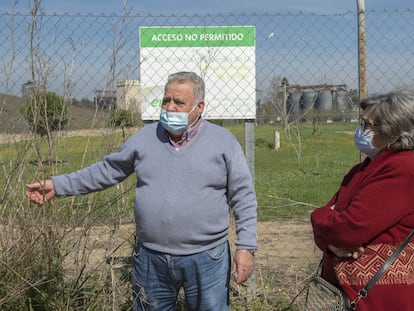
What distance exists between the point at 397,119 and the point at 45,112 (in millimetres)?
2091

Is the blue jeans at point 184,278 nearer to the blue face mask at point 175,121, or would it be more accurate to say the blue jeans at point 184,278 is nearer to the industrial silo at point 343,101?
the blue face mask at point 175,121

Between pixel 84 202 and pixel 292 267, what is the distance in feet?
7.79

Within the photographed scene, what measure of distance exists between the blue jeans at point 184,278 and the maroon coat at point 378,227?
2.24 feet

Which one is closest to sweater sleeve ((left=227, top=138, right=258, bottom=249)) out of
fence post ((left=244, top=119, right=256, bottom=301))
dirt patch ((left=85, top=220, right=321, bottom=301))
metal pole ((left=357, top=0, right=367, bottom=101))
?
dirt patch ((left=85, top=220, right=321, bottom=301))

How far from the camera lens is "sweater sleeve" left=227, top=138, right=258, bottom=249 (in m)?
2.94

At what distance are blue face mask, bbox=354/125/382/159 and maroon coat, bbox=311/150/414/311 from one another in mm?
84

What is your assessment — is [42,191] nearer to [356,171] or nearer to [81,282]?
[81,282]

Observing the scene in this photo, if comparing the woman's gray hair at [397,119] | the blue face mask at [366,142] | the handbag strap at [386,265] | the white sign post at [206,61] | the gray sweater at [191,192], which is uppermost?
the white sign post at [206,61]

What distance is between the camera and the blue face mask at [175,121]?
2906 millimetres

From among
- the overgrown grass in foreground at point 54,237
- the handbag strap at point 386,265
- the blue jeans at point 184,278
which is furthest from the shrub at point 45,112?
the handbag strap at point 386,265

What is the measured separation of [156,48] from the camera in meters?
3.99

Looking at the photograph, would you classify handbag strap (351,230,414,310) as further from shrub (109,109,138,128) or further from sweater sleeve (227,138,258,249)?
shrub (109,109,138,128)

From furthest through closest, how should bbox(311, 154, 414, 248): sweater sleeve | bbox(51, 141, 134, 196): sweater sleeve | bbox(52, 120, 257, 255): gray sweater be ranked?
bbox(51, 141, 134, 196): sweater sleeve, bbox(52, 120, 257, 255): gray sweater, bbox(311, 154, 414, 248): sweater sleeve

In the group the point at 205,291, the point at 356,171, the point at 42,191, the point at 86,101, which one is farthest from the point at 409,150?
the point at 86,101
